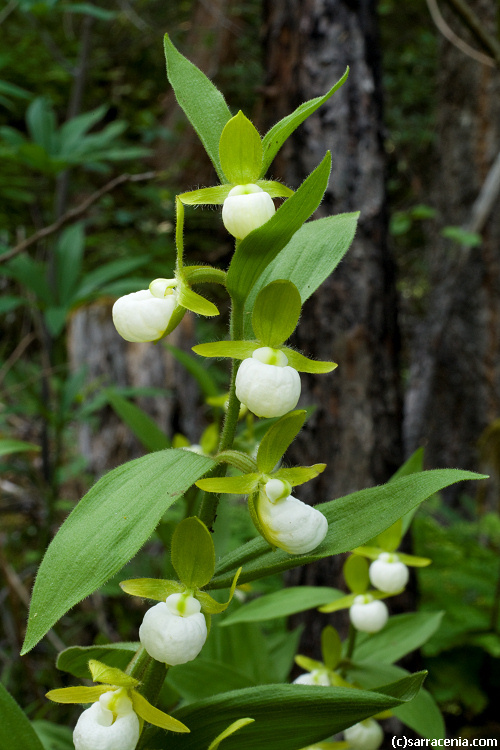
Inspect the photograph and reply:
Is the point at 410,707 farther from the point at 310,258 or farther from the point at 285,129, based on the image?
the point at 285,129

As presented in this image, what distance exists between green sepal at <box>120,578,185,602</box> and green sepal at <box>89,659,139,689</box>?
57mm

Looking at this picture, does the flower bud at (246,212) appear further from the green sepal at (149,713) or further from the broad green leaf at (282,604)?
the broad green leaf at (282,604)

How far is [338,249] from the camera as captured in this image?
0.49 meters

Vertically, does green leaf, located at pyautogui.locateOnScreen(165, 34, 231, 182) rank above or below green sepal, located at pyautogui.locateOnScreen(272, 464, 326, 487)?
above

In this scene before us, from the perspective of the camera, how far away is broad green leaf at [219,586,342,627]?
706mm

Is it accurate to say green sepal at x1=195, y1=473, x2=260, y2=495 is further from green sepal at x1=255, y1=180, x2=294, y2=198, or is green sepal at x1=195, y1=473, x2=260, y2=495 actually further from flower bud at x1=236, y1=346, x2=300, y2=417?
green sepal at x1=255, y1=180, x2=294, y2=198

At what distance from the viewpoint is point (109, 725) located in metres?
0.41

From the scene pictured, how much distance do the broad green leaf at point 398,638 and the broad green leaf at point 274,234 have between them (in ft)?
1.90

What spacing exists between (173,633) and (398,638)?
50 cm

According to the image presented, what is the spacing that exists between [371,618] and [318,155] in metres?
0.90

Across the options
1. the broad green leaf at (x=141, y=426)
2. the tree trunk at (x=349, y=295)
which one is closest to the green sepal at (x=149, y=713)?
the broad green leaf at (x=141, y=426)

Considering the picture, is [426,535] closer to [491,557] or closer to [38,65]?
[491,557]

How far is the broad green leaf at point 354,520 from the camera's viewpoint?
414mm

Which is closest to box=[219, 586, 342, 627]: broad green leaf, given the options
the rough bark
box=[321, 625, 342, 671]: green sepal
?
box=[321, 625, 342, 671]: green sepal
